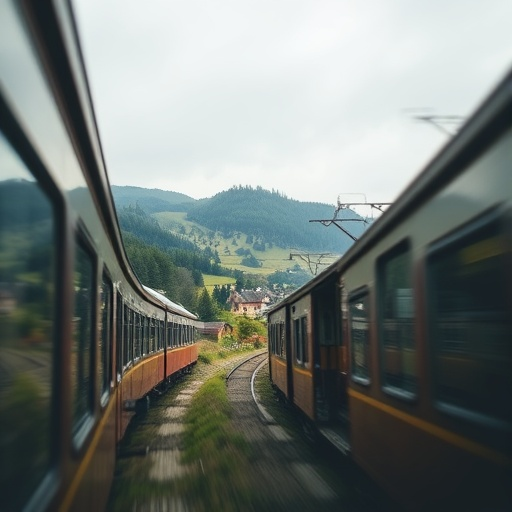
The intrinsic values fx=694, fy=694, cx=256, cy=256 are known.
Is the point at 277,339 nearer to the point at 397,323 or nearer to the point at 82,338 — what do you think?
the point at 397,323

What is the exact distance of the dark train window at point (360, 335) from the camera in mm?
5941

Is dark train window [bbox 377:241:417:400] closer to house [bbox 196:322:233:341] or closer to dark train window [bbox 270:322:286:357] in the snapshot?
dark train window [bbox 270:322:286:357]

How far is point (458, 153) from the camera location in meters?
3.37

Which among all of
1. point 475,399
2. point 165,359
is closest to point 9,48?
point 475,399

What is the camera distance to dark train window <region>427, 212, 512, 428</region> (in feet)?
9.59

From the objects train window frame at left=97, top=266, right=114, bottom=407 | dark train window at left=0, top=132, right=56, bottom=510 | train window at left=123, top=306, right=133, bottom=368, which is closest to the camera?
dark train window at left=0, top=132, right=56, bottom=510

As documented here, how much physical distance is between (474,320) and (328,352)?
7074 millimetres

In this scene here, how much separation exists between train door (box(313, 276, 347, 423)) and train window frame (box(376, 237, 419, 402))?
459cm

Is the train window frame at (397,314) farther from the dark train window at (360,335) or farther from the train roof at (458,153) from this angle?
the dark train window at (360,335)

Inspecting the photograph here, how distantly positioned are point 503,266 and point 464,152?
0.68m

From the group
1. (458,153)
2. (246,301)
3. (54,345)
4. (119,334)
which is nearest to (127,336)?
(119,334)

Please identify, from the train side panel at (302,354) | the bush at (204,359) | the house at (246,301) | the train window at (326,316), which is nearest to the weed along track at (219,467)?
the train side panel at (302,354)

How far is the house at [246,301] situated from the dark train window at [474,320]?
116 metres

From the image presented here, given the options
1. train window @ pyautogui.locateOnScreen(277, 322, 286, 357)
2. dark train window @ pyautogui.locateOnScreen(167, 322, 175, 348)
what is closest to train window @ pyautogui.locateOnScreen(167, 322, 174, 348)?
dark train window @ pyautogui.locateOnScreen(167, 322, 175, 348)
